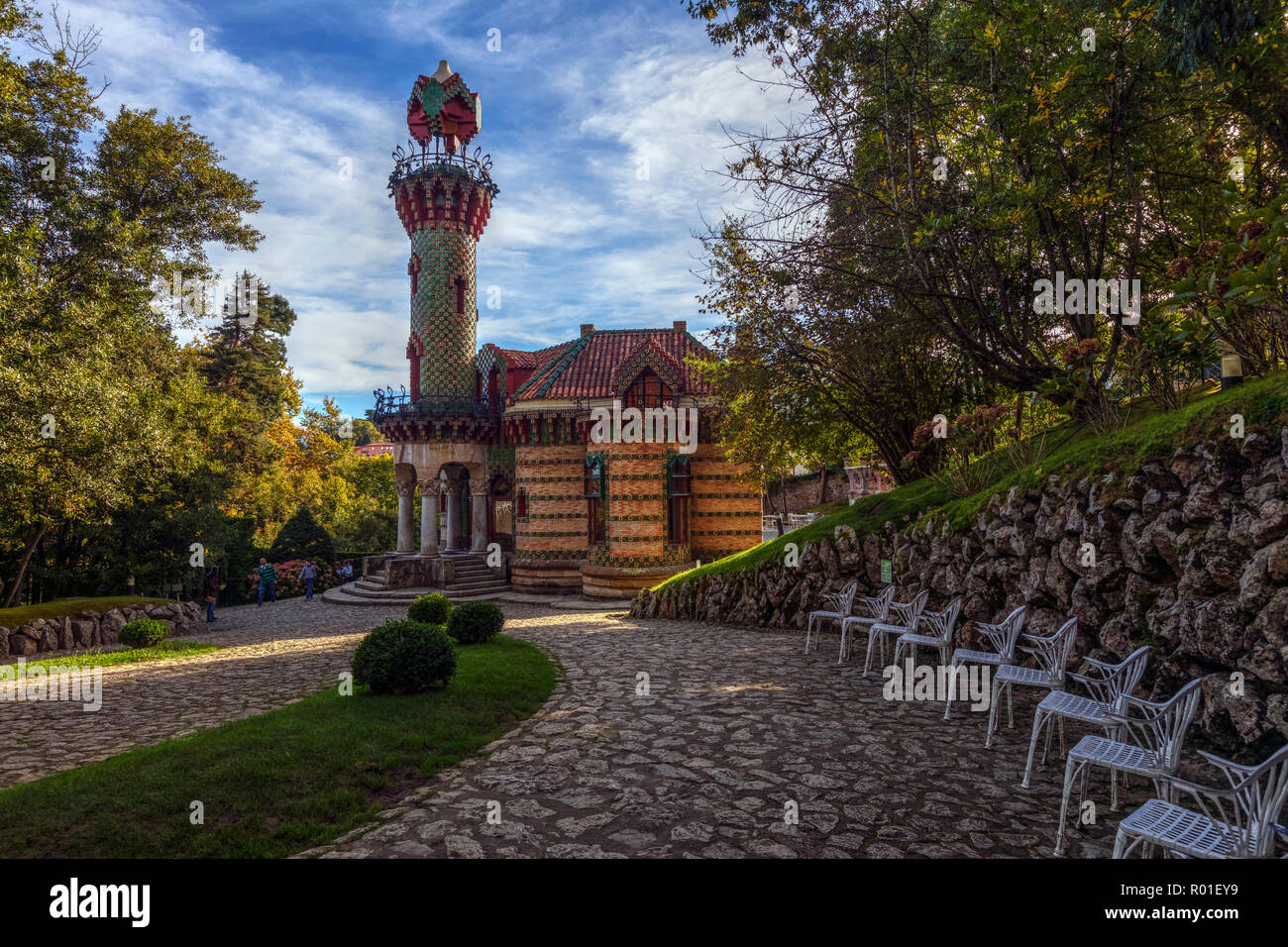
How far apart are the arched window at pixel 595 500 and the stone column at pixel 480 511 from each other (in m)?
4.96

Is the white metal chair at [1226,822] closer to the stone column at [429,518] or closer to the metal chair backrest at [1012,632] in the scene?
the metal chair backrest at [1012,632]

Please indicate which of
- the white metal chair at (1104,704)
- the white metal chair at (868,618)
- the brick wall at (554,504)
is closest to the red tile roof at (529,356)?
the brick wall at (554,504)

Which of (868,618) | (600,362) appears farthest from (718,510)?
(868,618)

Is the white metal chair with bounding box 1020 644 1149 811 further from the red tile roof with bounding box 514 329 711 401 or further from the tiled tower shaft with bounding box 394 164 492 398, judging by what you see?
the tiled tower shaft with bounding box 394 164 492 398

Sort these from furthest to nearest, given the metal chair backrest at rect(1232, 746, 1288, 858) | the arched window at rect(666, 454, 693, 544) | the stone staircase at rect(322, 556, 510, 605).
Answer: the arched window at rect(666, 454, 693, 544) < the stone staircase at rect(322, 556, 510, 605) < the metal chair backrest at rect(1232, 746, 1288, 858)

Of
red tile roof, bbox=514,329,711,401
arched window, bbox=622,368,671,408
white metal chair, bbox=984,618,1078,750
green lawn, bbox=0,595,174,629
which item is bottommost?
green lawn, bbox=0,595,174,629

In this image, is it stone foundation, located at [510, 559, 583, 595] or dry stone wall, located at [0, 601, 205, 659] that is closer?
dry stone wall, located at [0, 601, 205, 659]

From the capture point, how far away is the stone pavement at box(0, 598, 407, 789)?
7160mm

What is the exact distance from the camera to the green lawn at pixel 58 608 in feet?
47.2

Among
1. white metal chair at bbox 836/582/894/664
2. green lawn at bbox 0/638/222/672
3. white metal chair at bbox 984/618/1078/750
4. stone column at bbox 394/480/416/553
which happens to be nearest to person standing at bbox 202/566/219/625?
green lawn at bbox 0/638/222/672

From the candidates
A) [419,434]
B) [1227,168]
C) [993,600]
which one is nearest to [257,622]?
[419,434]

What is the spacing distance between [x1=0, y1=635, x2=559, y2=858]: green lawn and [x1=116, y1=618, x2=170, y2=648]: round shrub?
9387mm

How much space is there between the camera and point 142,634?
14.0 metres

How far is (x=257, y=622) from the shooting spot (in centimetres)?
2003
